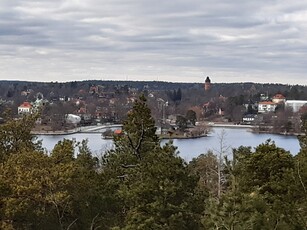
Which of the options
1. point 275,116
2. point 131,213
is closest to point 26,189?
point 131,213

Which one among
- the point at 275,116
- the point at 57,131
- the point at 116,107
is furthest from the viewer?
the point at 116,107

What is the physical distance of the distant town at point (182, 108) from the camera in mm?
66312

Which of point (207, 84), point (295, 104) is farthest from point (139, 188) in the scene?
point (207, 84)

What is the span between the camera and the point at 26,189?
9.47m

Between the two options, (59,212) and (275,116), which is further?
(275,116)

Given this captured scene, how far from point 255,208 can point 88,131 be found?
58.4 meters

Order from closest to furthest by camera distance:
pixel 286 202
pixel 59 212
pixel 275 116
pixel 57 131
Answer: pixel 286 202
pixel 59 212
pixel 57 131
pixel 275 116

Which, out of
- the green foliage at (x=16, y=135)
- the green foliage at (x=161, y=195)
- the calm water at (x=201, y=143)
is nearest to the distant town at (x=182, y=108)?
the calm water at (x=201, y=143)

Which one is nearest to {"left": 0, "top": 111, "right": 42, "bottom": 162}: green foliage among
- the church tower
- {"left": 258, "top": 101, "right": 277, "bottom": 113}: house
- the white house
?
the white house

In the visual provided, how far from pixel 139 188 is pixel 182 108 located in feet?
285

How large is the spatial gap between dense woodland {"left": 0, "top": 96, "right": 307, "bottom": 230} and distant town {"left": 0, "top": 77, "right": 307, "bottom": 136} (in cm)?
3084

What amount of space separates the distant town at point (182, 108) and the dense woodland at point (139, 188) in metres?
30.8

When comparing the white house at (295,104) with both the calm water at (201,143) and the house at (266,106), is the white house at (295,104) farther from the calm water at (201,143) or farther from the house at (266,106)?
the calm water at (201,143)

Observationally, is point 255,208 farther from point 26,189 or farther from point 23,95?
point 23,95
